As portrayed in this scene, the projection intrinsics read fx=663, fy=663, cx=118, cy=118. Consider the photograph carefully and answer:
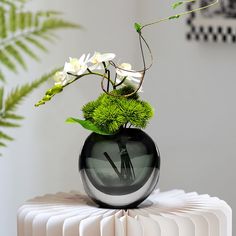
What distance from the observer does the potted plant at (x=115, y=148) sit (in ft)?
4.74

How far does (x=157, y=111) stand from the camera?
8.75ft

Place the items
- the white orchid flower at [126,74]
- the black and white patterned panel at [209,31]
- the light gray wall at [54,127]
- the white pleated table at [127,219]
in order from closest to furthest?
the white pleated table at [127,219] → the white orchid flower at [126,74] → the light gray wall at [54,127] → the black and white patterned panel at [209,31]

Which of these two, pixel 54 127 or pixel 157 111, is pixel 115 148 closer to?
pixel 54 127

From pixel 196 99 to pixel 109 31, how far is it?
1.41ft

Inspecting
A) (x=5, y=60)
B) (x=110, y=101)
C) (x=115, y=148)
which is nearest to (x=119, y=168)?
(x=115, y=148)

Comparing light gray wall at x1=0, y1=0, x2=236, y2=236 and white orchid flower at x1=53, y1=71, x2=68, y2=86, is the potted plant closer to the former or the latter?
white orchid flower at x1=53, y1=71, x2=68, y2=86

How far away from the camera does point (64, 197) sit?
5.26 ft

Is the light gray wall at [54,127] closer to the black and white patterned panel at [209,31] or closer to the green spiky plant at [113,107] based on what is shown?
the black and white patterned panel at [209,31]

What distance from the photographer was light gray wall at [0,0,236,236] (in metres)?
2.32

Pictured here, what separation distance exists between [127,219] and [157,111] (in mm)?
A: 1332

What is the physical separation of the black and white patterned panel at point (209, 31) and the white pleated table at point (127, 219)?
3.31 feet

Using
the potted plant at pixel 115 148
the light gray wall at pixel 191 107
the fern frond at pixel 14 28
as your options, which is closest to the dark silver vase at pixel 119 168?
the potted plant at pixel 115 148

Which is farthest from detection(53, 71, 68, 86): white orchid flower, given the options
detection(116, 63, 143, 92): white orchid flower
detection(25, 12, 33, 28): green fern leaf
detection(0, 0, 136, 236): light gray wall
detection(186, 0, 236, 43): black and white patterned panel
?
detection(186, 0, 236, 43): black and white patterned panel

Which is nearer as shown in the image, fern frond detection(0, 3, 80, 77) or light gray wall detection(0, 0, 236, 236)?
fern frond detection(0, 3, 80, 77)
